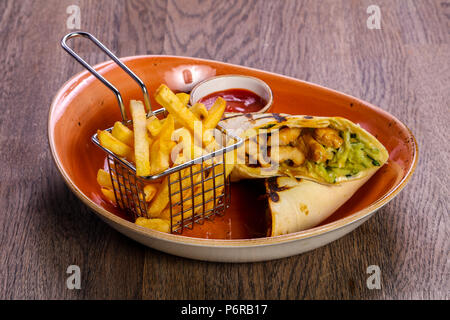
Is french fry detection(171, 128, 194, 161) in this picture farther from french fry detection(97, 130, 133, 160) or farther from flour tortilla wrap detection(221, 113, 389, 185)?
→ flour tortilla wrap detection(221, 113, 389, 185)

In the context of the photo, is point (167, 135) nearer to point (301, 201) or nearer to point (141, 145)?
point (141, 145)

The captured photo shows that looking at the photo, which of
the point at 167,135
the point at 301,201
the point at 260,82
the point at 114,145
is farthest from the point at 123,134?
the point at 260,82

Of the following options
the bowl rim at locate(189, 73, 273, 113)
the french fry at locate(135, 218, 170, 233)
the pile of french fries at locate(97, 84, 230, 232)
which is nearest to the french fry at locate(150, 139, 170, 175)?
the pile of french fries at locate(97, 84, 230, 232)

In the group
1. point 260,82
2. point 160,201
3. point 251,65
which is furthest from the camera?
point 251,65

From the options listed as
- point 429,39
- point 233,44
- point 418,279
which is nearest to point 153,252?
point 418,279

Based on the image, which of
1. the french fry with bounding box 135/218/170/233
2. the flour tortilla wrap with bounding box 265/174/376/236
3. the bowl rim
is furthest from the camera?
the bowl rim

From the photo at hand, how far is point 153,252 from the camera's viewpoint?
167 cm

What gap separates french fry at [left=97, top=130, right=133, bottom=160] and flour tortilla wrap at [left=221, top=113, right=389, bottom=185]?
0.40 metres

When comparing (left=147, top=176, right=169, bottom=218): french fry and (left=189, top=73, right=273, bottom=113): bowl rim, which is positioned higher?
(left=189, top=73, right=273, bottom=113): bowl rim

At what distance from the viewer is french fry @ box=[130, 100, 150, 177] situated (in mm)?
1439

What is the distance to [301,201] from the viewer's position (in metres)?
1.72

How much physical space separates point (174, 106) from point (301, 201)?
558 mm

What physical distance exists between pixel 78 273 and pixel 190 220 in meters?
0.40

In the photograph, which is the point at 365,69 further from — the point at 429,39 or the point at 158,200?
the point at 158,200
